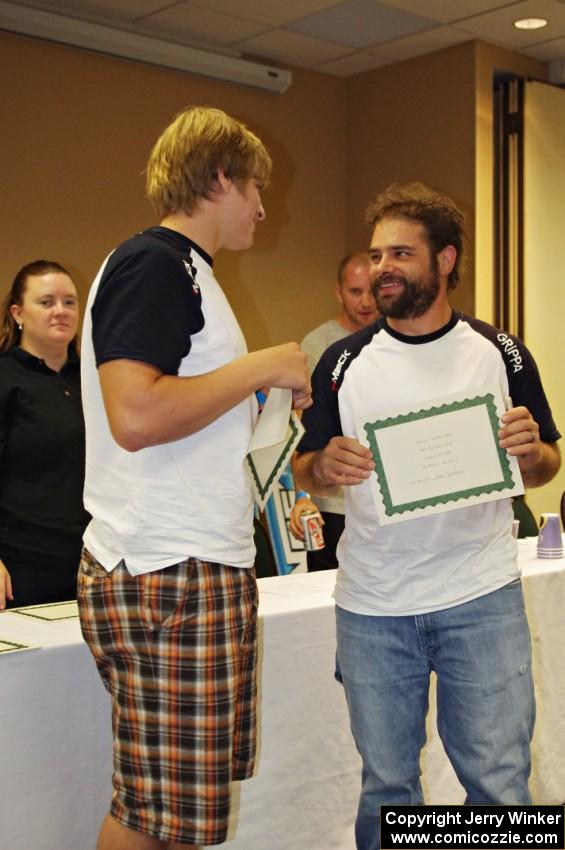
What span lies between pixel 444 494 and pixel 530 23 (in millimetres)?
4129

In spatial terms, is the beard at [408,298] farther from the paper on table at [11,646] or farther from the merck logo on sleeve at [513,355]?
the paper on table at [11,646]

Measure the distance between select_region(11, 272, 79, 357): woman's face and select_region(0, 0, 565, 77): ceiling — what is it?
7.68 feet

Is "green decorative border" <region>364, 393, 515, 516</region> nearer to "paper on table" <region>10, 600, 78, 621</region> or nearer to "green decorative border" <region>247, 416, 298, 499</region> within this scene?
"green decorative border" <region>247, 416, 298, 499</region>

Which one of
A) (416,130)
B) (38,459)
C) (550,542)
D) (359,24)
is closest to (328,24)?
(359,24)

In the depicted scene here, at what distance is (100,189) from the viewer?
5328 mm

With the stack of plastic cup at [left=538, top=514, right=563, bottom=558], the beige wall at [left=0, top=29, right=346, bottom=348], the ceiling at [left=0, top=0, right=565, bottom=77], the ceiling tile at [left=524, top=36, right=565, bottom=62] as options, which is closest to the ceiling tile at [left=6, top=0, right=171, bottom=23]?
the ceiling at [left=0, top=0, right=565, bottom=77]

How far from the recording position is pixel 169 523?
5.41ft

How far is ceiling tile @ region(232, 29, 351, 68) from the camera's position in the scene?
5.50 meters

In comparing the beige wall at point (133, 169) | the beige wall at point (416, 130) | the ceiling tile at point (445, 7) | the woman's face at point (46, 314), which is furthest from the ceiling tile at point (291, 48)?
the woman's face at point (46, 314)

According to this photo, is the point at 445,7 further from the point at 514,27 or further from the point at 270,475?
the point at 270,475

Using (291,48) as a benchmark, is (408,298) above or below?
below

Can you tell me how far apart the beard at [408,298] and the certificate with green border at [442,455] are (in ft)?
0.73

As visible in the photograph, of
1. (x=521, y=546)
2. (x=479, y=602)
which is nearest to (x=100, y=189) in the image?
(x=521, y=546)

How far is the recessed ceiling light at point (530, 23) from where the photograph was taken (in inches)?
209
